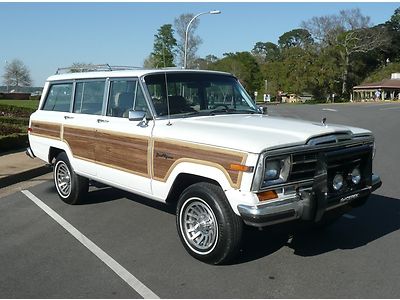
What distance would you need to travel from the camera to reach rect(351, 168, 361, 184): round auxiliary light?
5.11 m

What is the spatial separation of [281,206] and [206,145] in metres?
0.96

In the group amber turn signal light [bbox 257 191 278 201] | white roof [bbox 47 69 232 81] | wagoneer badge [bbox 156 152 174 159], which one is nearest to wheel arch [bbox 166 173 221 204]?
wagoneer badge [bbox 156 152 174 159]

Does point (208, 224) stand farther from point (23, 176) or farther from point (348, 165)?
point (23, 176)

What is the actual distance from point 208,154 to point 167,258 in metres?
1.24

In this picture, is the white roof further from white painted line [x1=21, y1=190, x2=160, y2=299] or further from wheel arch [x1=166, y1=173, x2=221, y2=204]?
white painted line [x1=21, y1=190, x2=160, y2=299]

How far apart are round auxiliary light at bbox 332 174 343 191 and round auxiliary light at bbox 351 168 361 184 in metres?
0.24

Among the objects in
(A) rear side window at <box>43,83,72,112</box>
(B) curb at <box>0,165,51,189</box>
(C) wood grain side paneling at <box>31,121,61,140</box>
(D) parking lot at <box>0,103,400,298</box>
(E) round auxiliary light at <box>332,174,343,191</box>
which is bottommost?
(D) parking lot at <box>0,103,400,298</box>

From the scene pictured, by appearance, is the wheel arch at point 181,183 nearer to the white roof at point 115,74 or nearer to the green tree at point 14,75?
the white roof at point 115,74

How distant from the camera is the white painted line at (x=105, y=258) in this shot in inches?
165

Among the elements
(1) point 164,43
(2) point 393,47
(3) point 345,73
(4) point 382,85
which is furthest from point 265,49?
(1) point 164,43

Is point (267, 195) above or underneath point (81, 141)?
underneath

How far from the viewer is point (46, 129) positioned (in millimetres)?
7617

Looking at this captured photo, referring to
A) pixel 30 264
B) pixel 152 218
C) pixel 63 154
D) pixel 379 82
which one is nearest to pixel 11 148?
pixel 63 154

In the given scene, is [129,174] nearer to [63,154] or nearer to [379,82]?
[63,154]
